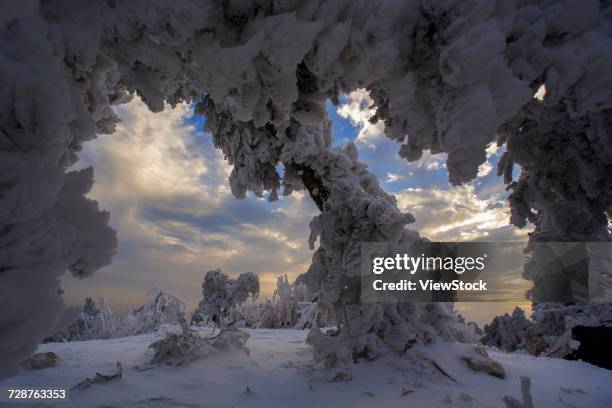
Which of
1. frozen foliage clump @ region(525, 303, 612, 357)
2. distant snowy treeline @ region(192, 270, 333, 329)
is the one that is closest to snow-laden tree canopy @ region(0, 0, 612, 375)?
frozen foliage clump @ region(525, 303, 612, 357)

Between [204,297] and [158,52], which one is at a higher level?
[158,52]

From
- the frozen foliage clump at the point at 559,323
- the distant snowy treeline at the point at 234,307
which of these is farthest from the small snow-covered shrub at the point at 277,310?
the frozen foliage clump at the point at 559,323

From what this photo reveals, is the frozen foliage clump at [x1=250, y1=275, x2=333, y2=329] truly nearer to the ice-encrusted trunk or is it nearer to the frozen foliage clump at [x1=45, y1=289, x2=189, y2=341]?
the frozen foliage clump at [x1=45, y1=289, x2=189, y2=341]

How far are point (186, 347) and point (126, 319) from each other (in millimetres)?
6539

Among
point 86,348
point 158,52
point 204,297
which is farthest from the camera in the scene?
point 204,297

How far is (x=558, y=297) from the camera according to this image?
7645mm

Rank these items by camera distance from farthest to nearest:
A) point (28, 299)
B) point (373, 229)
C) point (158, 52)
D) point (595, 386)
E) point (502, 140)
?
point (373, 229) < point (595, 386) < point (502, 140) < point (158, 52) < point (28, 299)

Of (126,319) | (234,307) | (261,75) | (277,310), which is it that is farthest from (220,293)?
(261,75)

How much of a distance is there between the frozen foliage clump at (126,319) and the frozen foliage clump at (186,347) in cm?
419

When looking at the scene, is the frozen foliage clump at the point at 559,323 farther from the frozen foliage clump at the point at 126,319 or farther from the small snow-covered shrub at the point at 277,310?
the frozen foliage clump at the point at 126,319

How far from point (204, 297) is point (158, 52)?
1069 cm

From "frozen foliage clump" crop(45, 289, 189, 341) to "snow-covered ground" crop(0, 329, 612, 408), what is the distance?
4.74 meters

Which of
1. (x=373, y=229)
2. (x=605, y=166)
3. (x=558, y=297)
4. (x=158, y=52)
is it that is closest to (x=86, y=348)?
(x=373, y=229)

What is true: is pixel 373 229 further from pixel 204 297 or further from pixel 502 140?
pixel 204 297
